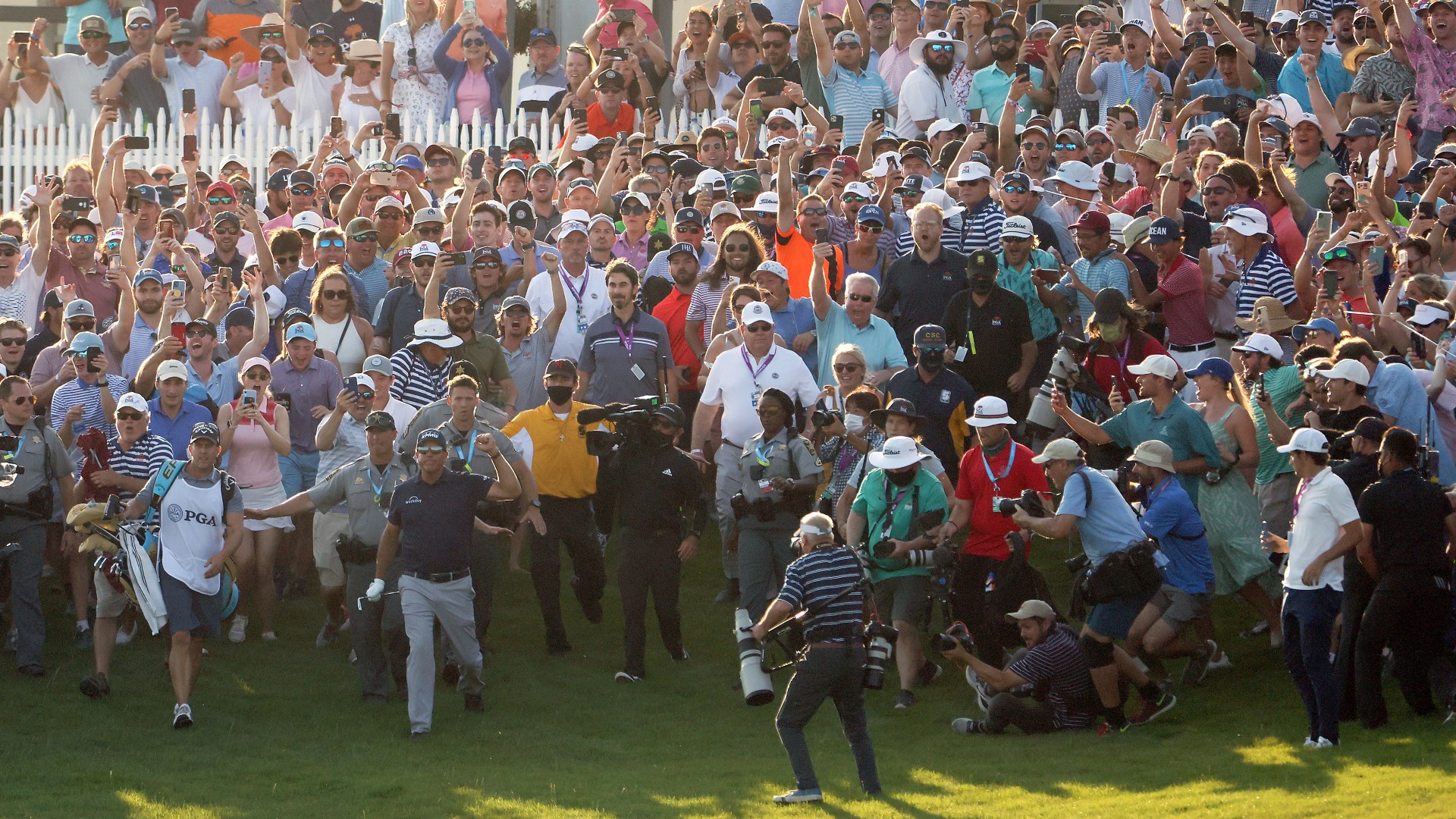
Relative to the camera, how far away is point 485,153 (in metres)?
20.1

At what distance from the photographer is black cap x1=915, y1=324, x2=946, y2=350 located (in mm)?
13695

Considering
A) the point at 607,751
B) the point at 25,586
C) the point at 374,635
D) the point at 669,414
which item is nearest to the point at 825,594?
the point at 607,751

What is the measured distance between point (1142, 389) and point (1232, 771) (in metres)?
3.03

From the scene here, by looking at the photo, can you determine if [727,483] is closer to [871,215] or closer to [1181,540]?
[871,215]

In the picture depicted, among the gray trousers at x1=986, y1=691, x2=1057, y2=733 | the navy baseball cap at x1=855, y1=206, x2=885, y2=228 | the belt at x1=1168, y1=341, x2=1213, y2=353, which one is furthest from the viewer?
the navy baseball cap at x1=855, y1=206, x2=885, y2=228

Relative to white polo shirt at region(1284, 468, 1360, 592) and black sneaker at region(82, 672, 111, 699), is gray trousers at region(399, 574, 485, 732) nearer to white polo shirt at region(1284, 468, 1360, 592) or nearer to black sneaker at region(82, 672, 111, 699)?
black sneaker at region(82, 672, 111, 699)

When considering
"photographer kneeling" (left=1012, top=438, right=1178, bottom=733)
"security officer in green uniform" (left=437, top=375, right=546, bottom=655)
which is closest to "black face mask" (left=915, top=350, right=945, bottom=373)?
"photographer kneeling" (left=1012, top=438, right=1178, bottom=733)

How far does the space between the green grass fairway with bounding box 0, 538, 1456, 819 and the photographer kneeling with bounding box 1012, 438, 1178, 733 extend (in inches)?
13.9

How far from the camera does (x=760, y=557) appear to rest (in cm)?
1323

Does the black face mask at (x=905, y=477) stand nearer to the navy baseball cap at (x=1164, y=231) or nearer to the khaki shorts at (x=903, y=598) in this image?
the khaki shorts at (x=903, y=598)

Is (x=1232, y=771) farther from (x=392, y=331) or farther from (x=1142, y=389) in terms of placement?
(x=392, y=331)

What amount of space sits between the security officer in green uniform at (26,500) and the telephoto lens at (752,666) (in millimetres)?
5354

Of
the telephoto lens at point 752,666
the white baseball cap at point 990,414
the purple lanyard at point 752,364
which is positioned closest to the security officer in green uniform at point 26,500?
the purple lanyard at point 752,364

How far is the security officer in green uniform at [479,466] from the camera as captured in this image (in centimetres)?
1306
